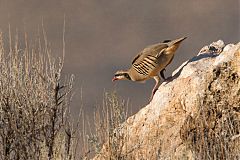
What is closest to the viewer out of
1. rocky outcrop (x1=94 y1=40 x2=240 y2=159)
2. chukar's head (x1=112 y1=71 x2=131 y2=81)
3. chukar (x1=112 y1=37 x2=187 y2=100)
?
rocky outcrop (x1=94 y1=40 x2=240 y2=159)

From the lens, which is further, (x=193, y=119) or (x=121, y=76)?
(x=121, y=76)

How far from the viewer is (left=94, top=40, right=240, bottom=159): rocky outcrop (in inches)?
272

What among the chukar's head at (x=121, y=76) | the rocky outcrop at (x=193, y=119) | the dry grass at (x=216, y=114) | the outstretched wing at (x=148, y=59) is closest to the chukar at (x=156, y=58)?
the outstretched wing at (x=148, y=59)

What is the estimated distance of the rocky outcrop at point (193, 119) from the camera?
6.90 m

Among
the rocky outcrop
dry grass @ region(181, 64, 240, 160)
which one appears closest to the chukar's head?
the rocky outcrop

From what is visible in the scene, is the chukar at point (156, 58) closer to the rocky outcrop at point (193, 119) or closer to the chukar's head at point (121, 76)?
the chukar's head at point (121, 76)

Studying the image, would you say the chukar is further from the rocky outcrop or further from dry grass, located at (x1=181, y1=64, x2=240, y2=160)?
dry grass, located at (x1=181, y1=64, x2=240, y2=160)

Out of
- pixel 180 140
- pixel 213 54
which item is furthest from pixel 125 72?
pixel 180 140

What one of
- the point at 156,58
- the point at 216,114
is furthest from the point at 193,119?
the point at 156,58

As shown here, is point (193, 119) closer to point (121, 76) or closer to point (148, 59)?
point (148, 59)

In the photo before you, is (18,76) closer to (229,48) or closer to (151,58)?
(151,58)

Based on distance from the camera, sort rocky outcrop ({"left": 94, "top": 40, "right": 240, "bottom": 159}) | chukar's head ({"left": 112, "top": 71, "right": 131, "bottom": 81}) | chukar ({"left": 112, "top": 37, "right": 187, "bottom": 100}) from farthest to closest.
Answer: chukar's head ({"left": 112, "top": 71, "right": 131, "bottom": 81}) < chukar ({"left": 112, "top": 37, "right": 187, "bottom": 100}) < rocky outcrop ({"left": 94, "top": 40, "right": 240, "bottom": 159})

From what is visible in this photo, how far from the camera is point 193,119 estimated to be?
7129 millimetres

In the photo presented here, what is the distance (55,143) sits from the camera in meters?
7.71
